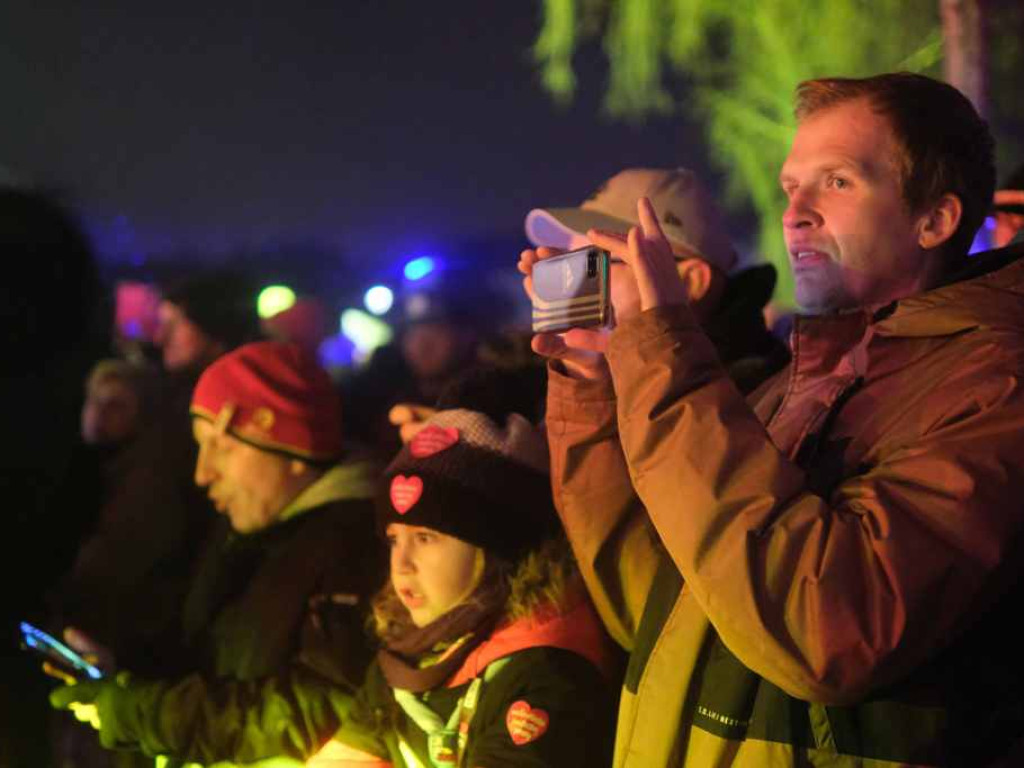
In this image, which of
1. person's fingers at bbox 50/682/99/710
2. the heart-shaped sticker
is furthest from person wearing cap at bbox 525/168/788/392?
person's fingers at bbox 50/682/99/710

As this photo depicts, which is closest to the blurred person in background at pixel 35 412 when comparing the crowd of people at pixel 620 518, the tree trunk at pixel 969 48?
the crowd of people at pixel 620 518

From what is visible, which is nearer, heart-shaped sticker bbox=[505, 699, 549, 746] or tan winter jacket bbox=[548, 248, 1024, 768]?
tan winter jacket bbox=[548, 248, 1024, 768]

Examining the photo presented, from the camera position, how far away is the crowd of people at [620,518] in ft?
5.15

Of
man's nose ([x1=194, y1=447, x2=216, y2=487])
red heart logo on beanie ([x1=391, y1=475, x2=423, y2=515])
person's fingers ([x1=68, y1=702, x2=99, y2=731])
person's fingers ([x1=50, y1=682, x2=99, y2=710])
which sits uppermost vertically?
red heart logo on beanie ([x1=391, y1=475, x2=423, y2=515])

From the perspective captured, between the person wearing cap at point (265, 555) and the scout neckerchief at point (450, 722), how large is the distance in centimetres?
49

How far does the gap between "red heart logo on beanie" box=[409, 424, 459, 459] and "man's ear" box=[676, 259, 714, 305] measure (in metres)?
0.73

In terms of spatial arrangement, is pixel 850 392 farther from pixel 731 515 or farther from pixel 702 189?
pixel 702 189

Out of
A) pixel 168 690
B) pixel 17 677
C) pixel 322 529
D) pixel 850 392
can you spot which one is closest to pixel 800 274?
pixel 850 392

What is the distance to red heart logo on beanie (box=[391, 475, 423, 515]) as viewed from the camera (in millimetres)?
2717

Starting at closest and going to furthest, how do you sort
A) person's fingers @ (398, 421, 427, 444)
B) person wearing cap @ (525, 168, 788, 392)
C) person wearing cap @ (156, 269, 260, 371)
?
1. person wearing cap @ (525, 168, 788, 392)
2. person's fingers @ (398, 421, 427, 444)
3. person wearing cap @ (156, 269, 260, 371)

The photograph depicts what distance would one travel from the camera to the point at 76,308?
3.60m

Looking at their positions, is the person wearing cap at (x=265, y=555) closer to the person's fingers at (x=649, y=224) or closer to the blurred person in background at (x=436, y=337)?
the blurred person in background at (x=436, y=337)

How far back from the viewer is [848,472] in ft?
5.72

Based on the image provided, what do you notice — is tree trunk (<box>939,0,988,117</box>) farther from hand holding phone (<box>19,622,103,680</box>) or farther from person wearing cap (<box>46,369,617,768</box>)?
hand holding phone (<box>19,622,103,680</box>)
